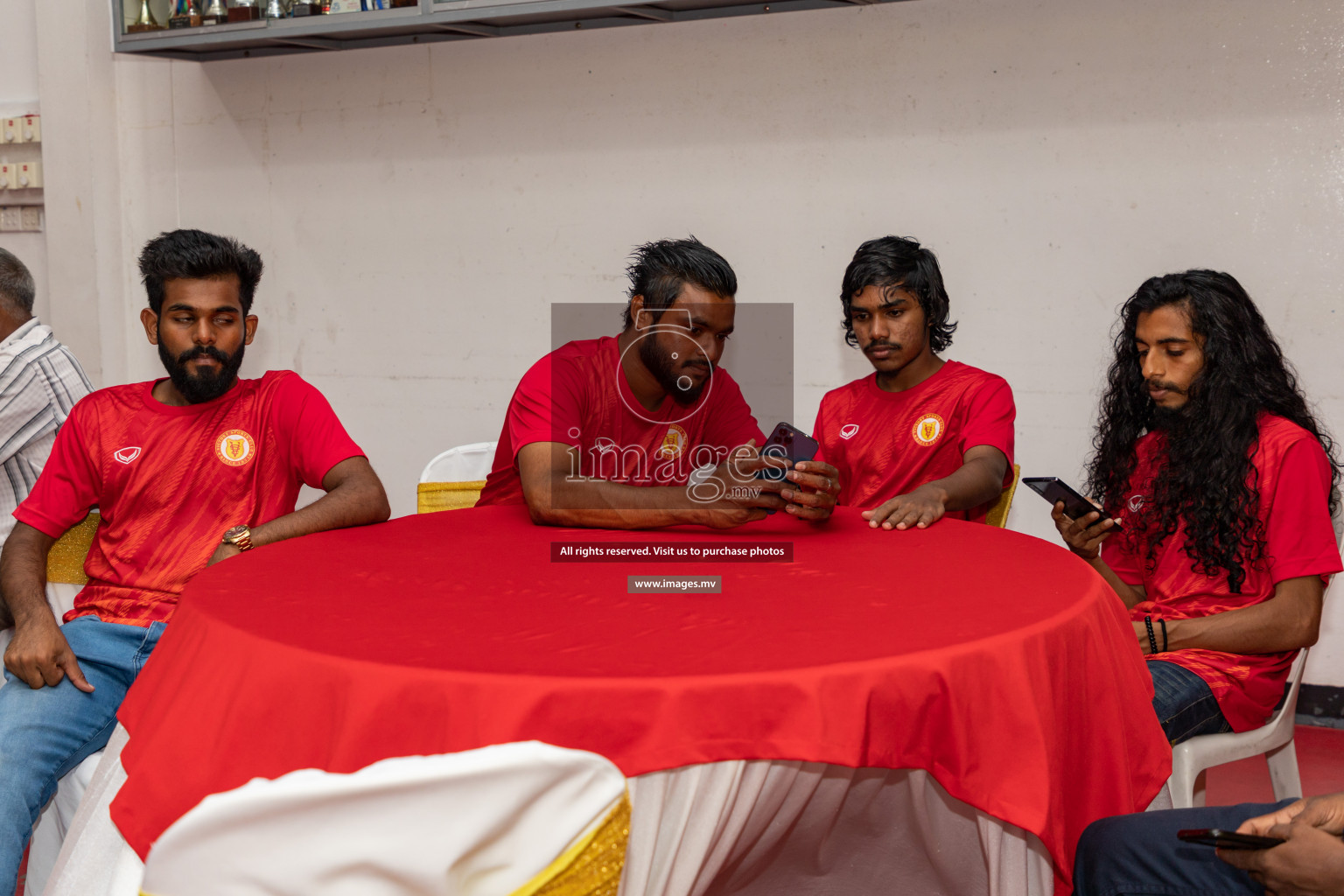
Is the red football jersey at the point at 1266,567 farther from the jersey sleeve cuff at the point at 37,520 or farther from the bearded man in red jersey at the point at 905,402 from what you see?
the jersey sleeve cuff at the point at 37,520

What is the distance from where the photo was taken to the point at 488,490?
269 cm

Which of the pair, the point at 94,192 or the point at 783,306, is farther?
the point at 94,192

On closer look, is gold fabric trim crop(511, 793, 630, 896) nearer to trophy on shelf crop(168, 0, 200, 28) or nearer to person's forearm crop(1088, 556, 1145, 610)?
person's forearm crop(1088, 556, 1145, 610)

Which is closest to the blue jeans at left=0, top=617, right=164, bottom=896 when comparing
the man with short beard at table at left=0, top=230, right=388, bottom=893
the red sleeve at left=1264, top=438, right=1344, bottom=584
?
the man with short beard at table at left=0, top=230, right=388, bottom=893

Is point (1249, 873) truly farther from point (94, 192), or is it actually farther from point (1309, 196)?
point (94, 192)

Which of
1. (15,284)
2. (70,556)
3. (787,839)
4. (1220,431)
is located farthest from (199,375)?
(1220,431)

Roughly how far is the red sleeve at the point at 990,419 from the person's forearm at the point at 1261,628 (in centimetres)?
66

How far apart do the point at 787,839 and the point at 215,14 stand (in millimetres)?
3839

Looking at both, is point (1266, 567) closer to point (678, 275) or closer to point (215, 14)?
point (678, 275)

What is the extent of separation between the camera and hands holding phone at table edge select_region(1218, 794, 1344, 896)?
1.32 meters

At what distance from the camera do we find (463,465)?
3104 millimetres

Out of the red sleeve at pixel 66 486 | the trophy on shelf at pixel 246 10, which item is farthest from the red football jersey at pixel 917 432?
the trophy on shelf at pixel 246 10

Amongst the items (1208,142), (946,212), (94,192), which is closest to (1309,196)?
(1208,142)

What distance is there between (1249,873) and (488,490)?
5.86 ft
